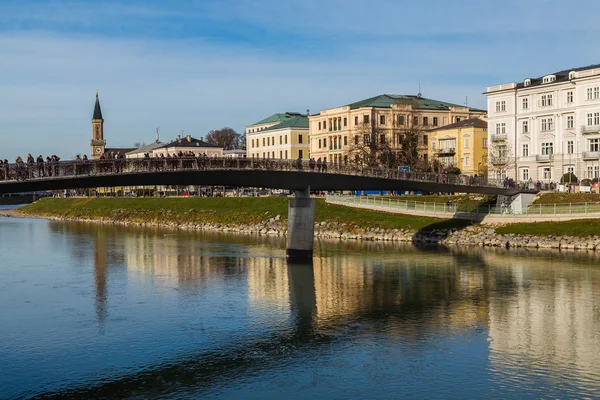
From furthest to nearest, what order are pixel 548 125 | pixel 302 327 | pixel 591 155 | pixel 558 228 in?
pixel 548 125 → pixel 591 155 → pixel 558 228 → pixel 302 327

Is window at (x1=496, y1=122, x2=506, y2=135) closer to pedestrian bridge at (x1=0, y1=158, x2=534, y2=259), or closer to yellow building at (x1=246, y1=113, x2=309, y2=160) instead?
pedestrian bridge at (x1=0, y1=158, x2=534, y2=259)

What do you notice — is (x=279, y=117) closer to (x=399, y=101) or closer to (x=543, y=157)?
(x=399, y=101)

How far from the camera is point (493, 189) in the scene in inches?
3287

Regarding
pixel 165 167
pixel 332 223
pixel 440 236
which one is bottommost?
pixel 440 236

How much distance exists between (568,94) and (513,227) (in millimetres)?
28458

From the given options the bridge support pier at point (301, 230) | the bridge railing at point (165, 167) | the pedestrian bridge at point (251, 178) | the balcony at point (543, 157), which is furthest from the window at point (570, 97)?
the bridge support pier at point (301, 230)

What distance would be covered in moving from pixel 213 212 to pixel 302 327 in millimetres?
77743

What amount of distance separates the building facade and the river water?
72.7 m

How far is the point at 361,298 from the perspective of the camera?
155 feet

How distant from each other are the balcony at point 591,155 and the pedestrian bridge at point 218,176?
59.6 ft

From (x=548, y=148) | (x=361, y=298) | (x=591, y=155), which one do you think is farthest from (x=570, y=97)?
(x=361, y=298)

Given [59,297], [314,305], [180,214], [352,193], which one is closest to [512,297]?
[314,305]

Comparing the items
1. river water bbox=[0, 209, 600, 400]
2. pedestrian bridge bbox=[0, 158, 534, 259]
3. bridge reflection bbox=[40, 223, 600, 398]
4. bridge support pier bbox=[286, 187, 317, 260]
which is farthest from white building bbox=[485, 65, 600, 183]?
bridge support pier bbox=[286, 187, 317, 260]

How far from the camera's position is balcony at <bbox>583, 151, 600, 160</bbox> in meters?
96.8
